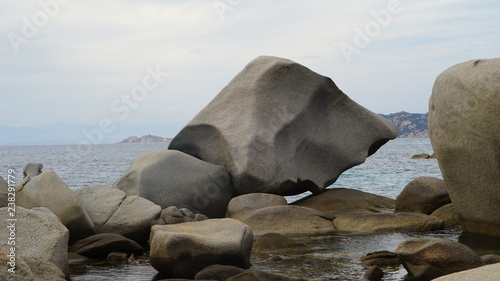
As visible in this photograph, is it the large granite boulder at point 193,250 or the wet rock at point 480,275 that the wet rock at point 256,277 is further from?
the wet rock at point 480,275

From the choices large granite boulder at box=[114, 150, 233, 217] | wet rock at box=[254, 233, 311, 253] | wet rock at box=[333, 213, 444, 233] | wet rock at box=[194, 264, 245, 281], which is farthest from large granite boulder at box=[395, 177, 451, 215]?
wet rock at box=[194, 264, 245, 281]

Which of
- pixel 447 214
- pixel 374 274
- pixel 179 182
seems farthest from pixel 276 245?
pixel 447 214

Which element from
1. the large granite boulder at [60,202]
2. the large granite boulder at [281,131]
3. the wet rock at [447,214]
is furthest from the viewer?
the large granite boulder at [281,131]

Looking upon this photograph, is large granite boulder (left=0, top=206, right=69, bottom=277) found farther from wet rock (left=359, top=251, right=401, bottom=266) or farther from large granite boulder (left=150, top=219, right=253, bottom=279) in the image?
wet rock (left=359, top=251, right=401, bottom=266)

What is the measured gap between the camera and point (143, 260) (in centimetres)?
1087

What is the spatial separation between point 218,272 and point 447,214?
783cm

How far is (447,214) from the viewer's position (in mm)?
14852

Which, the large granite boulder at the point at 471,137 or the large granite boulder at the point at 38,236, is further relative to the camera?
the large granite boulder at the point at 471,137

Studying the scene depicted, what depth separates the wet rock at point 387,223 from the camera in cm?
1355

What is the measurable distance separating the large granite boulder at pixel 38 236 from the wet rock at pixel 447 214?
353 inches

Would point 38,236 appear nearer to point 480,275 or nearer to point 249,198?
point 480,275

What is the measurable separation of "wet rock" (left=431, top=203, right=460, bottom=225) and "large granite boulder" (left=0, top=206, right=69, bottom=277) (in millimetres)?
8959

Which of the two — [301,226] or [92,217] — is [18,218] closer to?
[92,217]

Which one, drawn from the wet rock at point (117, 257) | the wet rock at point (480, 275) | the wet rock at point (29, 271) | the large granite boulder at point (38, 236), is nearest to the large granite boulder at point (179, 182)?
the wet rock at point (117, 257)
